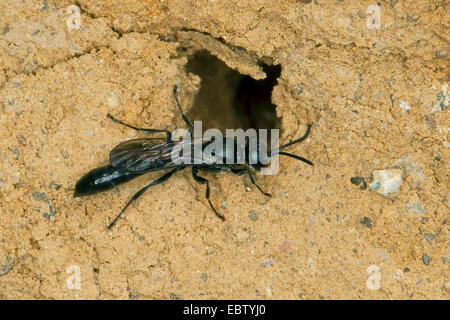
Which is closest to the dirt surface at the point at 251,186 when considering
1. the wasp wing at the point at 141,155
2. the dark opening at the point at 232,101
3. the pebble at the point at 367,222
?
the pebble at the point at 367,222

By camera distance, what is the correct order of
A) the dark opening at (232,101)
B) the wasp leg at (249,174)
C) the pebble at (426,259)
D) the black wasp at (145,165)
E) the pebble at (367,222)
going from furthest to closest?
the dark opening at (232,101)
the wasp leg at (249,174)
the black wasp at (145,165)
the pebble at (367,222)
the pebble at (426,259)

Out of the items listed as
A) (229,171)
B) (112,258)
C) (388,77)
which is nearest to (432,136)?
(388,77)

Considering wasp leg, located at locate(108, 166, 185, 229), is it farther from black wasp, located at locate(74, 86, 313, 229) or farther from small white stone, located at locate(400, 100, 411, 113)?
small white stone, located at locate(400, 100, 411, 113)

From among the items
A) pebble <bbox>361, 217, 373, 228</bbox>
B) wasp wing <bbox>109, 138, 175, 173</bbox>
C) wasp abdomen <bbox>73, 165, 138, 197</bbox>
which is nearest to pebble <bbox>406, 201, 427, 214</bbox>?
pebble <bbox>361, 217, 373, 228</bbox>

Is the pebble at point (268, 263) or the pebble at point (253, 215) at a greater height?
the pebble at point (253, 215)

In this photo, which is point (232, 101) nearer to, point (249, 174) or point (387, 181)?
point (249, 174)

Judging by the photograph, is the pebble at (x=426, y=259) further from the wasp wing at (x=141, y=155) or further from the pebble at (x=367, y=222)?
the wasp wing at (x=141, y=155)
